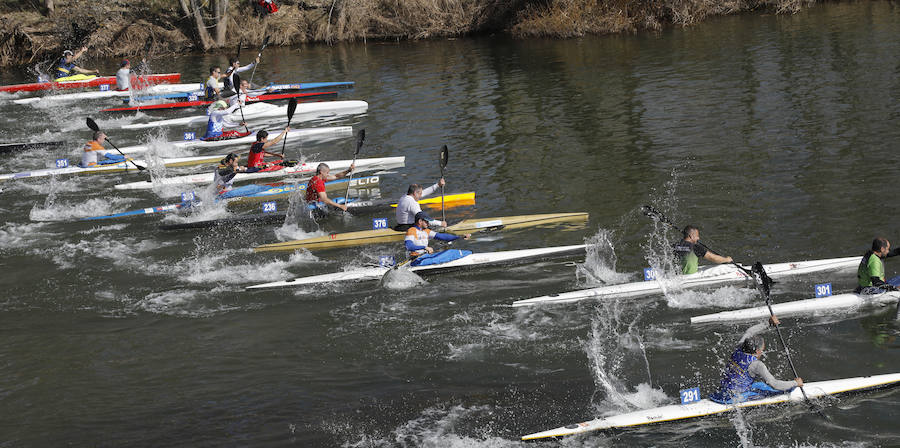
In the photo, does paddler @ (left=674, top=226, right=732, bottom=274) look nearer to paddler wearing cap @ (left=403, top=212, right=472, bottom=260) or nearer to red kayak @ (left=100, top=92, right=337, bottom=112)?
paddler wearing cap @ (left=403, top=212, right=472, bottom=260)

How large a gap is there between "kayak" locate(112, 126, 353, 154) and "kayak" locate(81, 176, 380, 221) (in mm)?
3651

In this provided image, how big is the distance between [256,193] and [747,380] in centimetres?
1131

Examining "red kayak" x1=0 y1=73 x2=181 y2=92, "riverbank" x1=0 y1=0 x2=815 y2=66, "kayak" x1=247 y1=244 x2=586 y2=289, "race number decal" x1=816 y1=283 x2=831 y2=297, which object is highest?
"riverbank" x1=0 y1=0 x2=815 y2=66

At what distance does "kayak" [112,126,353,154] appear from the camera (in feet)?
69.1

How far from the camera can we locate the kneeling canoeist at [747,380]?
8586mm

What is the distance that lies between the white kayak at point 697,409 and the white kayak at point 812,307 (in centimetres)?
186

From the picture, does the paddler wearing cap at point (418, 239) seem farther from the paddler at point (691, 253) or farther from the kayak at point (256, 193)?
the kayak at point (256, 193)

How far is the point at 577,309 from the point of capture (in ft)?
37.3

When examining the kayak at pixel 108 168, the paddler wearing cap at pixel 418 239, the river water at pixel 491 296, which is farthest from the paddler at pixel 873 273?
the kayak at pixel 108 168

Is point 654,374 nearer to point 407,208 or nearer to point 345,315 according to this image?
point 345,315

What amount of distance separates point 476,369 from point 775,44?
2134 cm

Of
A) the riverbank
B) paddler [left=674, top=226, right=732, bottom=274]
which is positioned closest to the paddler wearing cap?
paddler [left=674, top=226, right=732, bottom=274]

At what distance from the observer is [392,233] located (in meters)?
14.4

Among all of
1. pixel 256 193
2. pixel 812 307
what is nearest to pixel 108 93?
pixel 256 193
